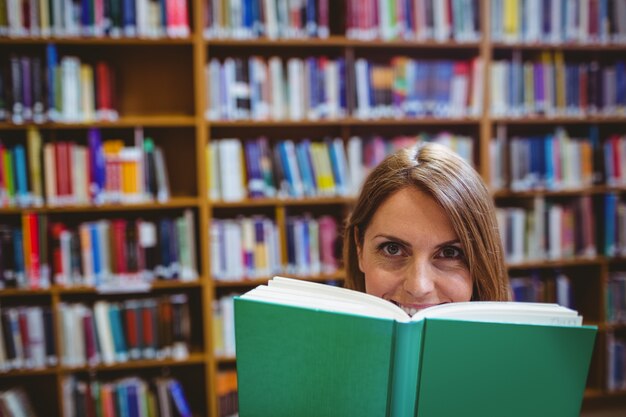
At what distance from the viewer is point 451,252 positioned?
3.16 ft

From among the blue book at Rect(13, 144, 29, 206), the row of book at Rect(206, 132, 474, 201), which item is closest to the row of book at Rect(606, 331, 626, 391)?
the row of book at Rect(206, 132, 474, 201)

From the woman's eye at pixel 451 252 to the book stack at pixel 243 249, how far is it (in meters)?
1.50

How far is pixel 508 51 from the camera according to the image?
2.73m

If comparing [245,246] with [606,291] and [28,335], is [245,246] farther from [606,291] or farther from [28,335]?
[606,291]

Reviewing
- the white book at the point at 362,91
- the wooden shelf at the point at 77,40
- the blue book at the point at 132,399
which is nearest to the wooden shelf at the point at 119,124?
the wooden shelf at the point at 77,40

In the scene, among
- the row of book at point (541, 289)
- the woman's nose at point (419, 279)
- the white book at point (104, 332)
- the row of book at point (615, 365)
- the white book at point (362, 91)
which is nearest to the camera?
the woman's nose at point (419, 279)

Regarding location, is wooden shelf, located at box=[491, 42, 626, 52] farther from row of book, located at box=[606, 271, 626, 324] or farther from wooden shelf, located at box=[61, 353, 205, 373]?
wooden shelf, located at box=[61, 353, 205, 373]

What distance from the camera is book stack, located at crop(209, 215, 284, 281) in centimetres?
236

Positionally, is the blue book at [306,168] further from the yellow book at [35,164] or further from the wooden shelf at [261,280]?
the yellow book at [35,164]

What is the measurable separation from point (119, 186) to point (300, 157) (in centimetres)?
89

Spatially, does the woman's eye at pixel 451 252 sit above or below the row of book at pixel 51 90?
below

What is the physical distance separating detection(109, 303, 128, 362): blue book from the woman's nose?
1804mm

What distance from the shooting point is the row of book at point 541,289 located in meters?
2.59

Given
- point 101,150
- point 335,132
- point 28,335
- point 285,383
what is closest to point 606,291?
point 335,132
